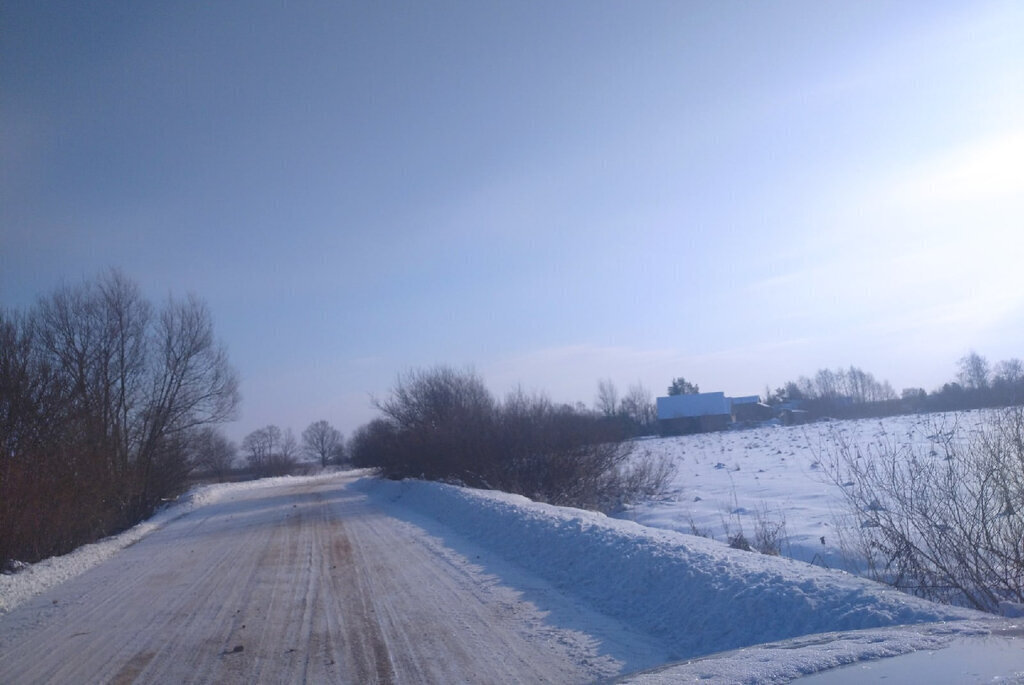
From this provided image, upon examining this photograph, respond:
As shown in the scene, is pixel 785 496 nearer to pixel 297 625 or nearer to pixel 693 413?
pixel 297 625

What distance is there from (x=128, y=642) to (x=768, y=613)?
730 centimetres

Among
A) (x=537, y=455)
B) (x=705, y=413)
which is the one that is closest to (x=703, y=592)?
(x=537, y=455)

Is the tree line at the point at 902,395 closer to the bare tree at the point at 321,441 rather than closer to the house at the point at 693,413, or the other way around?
the house at the point at 693,413

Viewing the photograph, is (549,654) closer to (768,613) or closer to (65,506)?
(768,613)

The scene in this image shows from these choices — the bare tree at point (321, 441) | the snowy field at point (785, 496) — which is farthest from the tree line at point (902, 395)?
the bare tree at point (321, 441)

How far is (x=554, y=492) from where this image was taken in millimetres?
27297

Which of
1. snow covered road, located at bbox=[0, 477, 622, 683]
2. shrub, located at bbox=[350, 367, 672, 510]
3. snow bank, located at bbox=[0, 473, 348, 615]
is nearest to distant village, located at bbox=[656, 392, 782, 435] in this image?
shrub, located at bbox=[350, 367, 672, 510]

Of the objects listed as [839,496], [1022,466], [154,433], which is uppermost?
[154,433]

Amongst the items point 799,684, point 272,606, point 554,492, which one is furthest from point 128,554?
point 799,684

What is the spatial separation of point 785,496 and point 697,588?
1415 centimetres

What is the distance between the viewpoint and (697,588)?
340 inches

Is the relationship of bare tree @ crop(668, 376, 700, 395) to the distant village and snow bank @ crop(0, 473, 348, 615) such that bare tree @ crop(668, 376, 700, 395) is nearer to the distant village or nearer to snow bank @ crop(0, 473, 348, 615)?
the distant village

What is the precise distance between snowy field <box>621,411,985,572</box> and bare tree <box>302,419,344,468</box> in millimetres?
104653

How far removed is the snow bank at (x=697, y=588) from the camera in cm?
711
